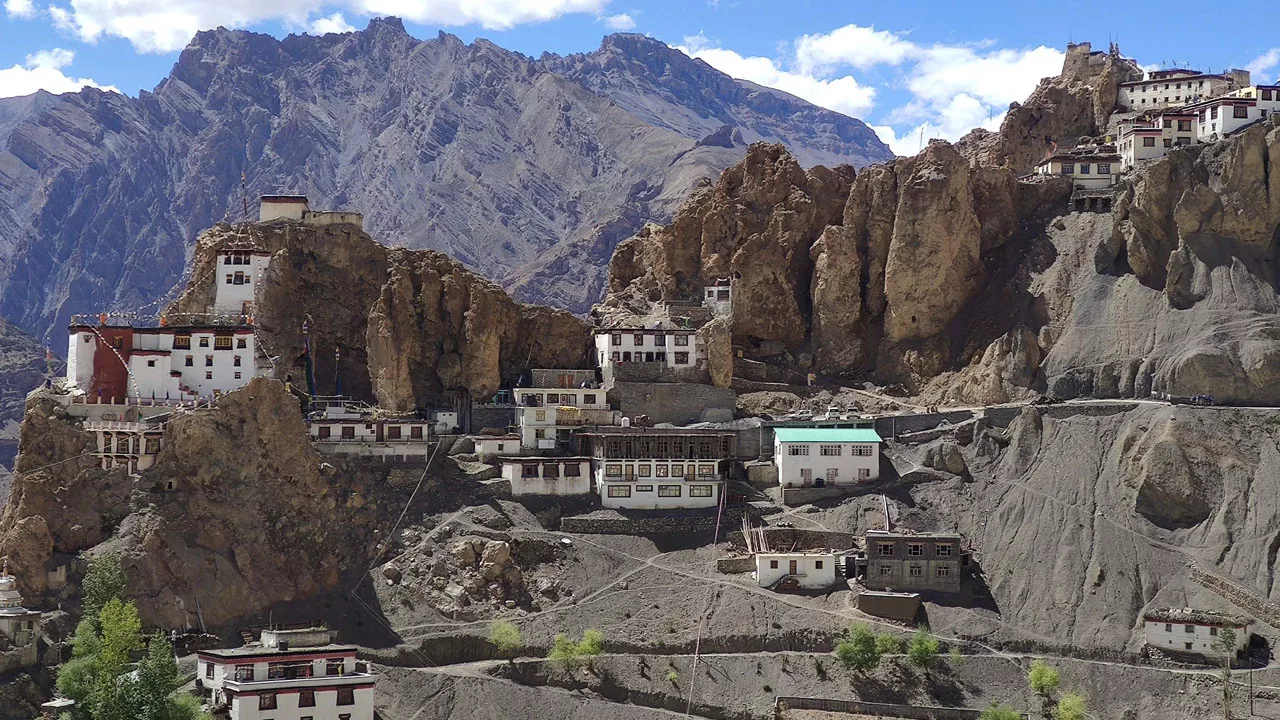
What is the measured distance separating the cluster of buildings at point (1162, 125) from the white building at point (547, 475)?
1648 inches

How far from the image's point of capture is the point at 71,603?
97.1m

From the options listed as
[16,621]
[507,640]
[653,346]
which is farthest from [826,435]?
[16,621]

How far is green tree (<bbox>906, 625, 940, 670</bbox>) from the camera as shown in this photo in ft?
319

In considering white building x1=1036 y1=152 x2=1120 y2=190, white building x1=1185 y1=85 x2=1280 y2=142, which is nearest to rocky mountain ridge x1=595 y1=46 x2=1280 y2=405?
white building x1=1036 y1=152 x2=1120 y2=190

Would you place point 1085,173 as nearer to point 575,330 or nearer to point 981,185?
point 981,185

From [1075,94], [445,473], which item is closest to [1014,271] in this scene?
[1075,94]

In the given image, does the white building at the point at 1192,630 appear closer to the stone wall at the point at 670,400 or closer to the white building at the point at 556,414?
the stone wall at the point at 670,400

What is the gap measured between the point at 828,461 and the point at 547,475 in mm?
16375

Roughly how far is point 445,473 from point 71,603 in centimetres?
2372

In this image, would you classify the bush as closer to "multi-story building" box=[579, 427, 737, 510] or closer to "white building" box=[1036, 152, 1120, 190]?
"multi-story building" box=[579, 427, 737, 510]

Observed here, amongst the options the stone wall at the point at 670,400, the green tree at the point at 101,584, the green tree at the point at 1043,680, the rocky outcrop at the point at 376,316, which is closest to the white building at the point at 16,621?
the green tree at the point at 101,584

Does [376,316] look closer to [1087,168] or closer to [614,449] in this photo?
[614,449]

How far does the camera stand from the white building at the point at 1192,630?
97.6m

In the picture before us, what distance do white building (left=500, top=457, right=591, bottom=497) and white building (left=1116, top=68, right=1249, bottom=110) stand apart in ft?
183
